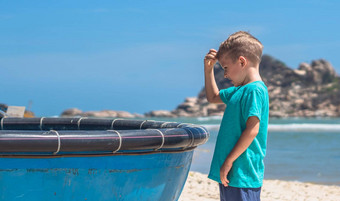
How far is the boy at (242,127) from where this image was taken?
1.97 metres

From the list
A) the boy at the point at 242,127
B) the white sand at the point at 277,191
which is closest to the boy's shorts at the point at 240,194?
the boy at the point at 242,127

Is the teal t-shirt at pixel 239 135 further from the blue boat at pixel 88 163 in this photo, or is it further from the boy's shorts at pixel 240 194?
the blue boat at pixel 88 163

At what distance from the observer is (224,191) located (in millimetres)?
2074

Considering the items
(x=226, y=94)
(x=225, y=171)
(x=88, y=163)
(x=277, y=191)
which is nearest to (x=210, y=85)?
(x=226, y=94)

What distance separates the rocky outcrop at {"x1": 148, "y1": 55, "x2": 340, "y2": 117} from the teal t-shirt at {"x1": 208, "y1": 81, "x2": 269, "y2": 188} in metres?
74.7

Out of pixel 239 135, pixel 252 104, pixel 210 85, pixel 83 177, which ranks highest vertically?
pixel 210 85

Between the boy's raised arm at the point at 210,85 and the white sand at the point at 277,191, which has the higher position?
the boy's raised arm at the point at 210,85

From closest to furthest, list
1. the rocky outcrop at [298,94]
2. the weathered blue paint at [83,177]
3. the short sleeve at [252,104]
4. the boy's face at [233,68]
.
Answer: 1. the short sleeve at [252,104]
2. the boy's face at [233,68]
3. the weathered blue paint at [83,177]
4. the rocky outcrop at [298,94]

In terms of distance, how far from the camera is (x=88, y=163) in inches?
88.1

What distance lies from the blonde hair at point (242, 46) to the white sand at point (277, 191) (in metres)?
2.99

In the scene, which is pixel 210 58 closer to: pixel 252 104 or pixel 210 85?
pixel 210 85

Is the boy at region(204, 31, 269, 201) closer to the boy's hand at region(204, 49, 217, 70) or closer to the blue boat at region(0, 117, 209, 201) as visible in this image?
the boy's hand at region(204, 49, 217, 70)

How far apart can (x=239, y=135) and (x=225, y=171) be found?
6.7 inches

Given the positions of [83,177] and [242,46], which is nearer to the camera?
[242,46]
